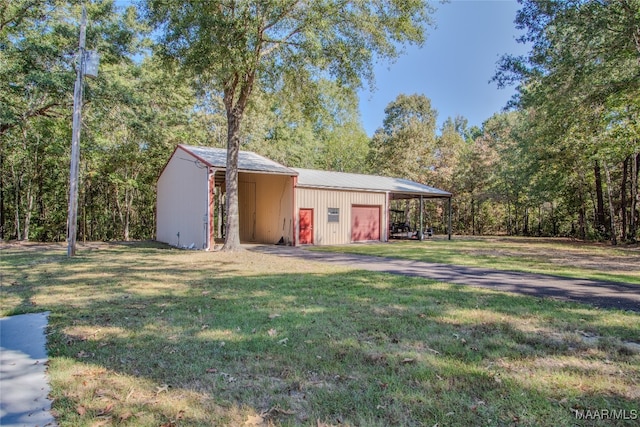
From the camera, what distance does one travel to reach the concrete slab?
7.87 ft

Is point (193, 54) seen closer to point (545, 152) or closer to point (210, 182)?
point (210, 182)

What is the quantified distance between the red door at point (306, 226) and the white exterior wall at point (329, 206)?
186mm

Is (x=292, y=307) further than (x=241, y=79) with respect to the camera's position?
No

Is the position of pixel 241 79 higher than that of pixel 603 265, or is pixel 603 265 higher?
pixel 241 79

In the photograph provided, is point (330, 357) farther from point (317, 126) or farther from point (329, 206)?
point (317, 126)

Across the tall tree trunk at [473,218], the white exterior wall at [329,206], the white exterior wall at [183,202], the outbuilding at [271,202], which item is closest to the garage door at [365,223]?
the outbuilding at [271,202]

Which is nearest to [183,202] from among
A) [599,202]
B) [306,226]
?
[306,226]

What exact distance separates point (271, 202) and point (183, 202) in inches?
166

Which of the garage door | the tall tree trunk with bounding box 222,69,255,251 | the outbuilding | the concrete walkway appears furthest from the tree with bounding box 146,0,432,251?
the garage door

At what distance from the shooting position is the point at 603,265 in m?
10.4

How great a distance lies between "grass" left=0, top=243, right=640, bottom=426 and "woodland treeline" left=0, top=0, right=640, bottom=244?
9638 millimetres

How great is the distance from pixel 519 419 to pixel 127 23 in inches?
718

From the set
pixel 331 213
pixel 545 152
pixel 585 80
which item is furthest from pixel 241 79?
pixel 545 152

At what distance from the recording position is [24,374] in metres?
3.00
